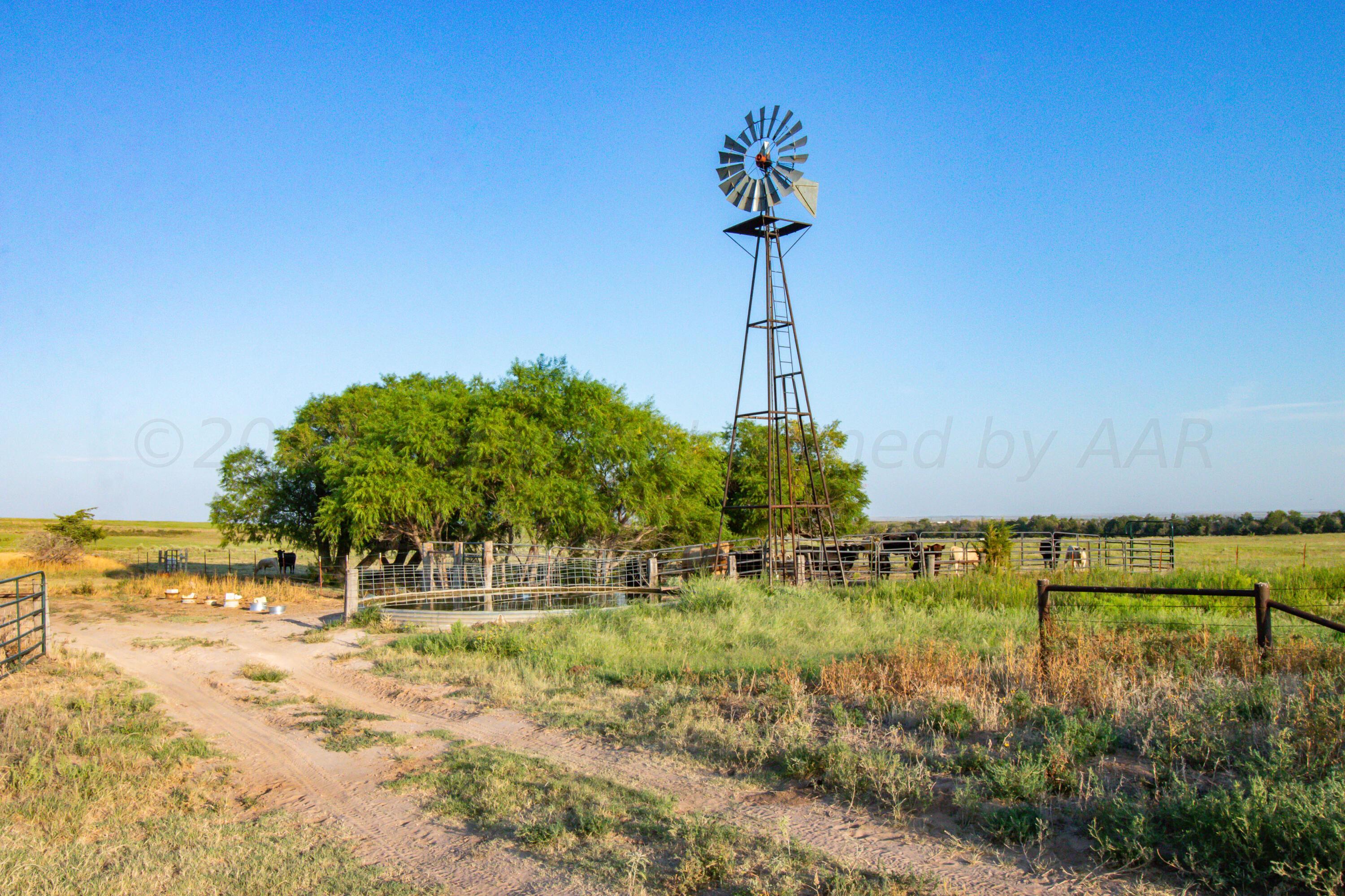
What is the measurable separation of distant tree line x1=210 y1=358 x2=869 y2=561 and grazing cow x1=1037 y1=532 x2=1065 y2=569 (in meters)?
11.8

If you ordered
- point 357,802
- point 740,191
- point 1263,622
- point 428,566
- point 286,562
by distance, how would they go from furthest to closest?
point 286,562 < point 740,191 < point 428,566 < point 1263,622 < point 357,802

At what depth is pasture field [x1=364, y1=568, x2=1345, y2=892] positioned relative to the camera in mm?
5422

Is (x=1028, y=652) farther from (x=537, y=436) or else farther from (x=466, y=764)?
(x=537, y=436)

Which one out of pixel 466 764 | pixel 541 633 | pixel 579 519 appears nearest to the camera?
pixel 466 764

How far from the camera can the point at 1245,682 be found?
870 centimetres

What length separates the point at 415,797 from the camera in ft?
23.3

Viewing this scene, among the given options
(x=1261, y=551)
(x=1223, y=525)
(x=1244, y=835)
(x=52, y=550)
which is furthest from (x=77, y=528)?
(x=1223, y=525)

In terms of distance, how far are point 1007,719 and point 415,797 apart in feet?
17.6

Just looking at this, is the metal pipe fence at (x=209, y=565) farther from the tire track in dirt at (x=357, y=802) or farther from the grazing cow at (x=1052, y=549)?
the grazing cow at (x=1052, y=549)

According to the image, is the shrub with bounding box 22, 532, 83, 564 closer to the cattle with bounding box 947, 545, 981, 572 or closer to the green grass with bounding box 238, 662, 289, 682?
the green grass with bounding box 238, 662, 289, 682

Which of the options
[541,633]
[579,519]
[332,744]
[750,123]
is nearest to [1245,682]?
[332,744]

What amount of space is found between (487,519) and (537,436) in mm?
3505

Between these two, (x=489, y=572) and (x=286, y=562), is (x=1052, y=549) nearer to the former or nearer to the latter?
(x=489, y=572)

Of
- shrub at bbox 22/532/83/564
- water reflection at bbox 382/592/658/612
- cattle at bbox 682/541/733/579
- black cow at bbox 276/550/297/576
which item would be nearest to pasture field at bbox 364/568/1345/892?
water reflection at bbox 382/592/658/612
